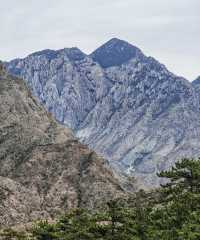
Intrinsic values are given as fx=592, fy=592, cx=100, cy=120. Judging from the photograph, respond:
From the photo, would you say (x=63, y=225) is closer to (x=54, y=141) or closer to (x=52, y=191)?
(x=52, y=191)

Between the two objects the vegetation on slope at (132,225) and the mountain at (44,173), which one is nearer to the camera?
the vegetation on slope at (132,225)

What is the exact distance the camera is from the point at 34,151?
117m

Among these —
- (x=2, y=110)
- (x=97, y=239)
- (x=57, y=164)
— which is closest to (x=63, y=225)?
(x=97, y=239)

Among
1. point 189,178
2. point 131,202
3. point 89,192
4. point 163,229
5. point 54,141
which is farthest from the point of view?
point 54,141

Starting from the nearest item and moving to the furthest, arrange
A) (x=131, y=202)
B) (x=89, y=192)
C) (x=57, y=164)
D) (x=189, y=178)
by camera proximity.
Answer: (x=189, y=178), (x=131, y=202), (x=89, y=192), (x=57, y=164)

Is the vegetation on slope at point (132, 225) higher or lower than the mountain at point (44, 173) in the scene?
lower

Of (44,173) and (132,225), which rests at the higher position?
(44,173)

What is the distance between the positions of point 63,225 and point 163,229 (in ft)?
34.8

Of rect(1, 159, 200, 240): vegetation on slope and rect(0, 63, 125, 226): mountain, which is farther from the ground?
rect(0, 63, 125, 226): mountain

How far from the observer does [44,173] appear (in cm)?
10988

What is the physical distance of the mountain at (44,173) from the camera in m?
98.2

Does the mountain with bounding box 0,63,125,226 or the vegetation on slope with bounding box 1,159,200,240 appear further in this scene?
the mountain with bounding box 0,63,125,226

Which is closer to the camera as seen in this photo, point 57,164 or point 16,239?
point 16,239

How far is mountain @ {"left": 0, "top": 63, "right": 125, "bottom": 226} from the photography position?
98188 mm
